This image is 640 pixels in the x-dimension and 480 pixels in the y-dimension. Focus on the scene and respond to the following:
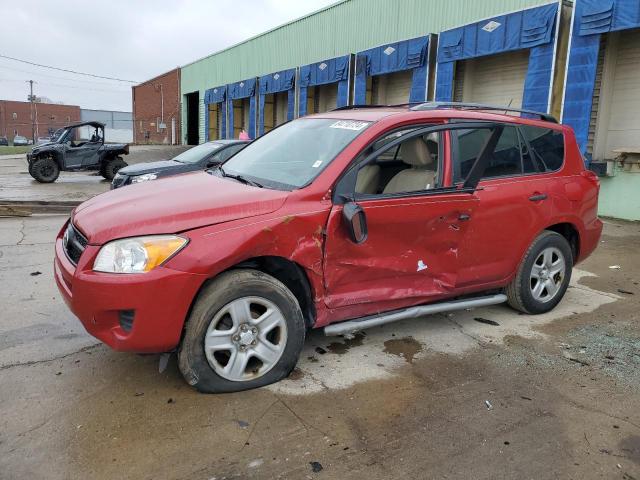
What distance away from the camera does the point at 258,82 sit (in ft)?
84.9

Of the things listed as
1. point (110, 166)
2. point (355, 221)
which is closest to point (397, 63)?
point (110, 166)

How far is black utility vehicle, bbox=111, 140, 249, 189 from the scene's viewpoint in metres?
9.13

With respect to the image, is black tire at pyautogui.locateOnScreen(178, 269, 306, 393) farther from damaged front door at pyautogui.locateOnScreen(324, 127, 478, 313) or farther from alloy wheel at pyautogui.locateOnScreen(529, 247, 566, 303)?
alloy wheel at pyautogui.locateOnScreen(529, 247, 566, 303)

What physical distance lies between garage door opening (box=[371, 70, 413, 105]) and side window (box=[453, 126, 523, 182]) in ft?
43.9

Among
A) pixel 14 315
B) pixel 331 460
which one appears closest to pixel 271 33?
pixel 14 315

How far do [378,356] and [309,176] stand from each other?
1411mm

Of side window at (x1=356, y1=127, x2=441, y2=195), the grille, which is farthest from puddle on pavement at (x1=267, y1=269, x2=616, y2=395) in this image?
the grille

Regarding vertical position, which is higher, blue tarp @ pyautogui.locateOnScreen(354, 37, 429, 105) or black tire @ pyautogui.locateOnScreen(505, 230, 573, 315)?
blue tarp @ pyautogui.locateOnScreen(354, 37, 429, 105)

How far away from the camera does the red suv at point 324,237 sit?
9.34 feet

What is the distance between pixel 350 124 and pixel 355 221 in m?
0.96

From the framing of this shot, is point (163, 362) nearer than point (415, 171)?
Yes

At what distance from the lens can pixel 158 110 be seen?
40344 mm

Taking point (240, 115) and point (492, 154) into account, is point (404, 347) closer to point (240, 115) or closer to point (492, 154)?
point (492, 154)

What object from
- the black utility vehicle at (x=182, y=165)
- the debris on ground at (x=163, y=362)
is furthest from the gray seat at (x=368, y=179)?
the black utility vehicle at (x=182, y=165)
